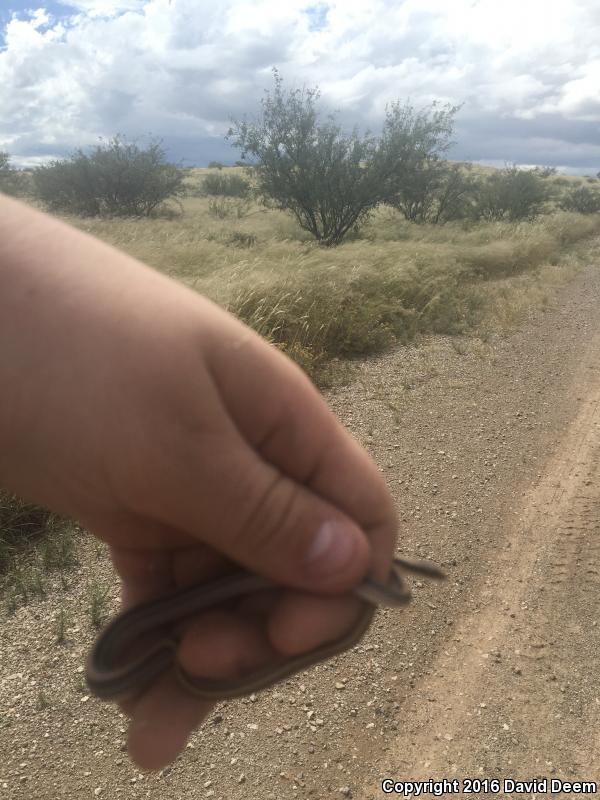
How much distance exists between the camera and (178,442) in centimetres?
108

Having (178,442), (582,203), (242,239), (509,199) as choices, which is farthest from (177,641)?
(582,203)

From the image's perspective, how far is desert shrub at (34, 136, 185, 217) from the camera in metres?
28.1

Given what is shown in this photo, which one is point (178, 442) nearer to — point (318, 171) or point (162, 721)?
point (162, 721)

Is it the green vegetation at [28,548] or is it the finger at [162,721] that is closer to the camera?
the finger at [162,721]

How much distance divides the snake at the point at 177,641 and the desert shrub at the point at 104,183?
1131 inches

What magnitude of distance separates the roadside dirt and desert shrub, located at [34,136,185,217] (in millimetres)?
26425

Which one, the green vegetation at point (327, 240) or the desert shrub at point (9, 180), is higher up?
the desert shrub at point (9, 180)

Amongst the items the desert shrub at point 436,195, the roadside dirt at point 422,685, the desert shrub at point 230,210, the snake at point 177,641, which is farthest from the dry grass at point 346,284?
the desert shrub at point 230,210

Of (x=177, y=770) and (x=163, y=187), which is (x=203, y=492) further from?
(x=163, y=187)

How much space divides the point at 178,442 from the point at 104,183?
31.1 m

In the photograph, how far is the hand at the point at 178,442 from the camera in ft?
3.35

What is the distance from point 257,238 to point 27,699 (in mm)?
16066

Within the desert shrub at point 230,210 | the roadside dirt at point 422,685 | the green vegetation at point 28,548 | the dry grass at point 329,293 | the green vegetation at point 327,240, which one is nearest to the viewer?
the roadside dirt at point 422,685

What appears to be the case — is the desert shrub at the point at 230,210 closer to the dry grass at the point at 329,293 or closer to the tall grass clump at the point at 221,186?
the dry grass at the point at 329,293
